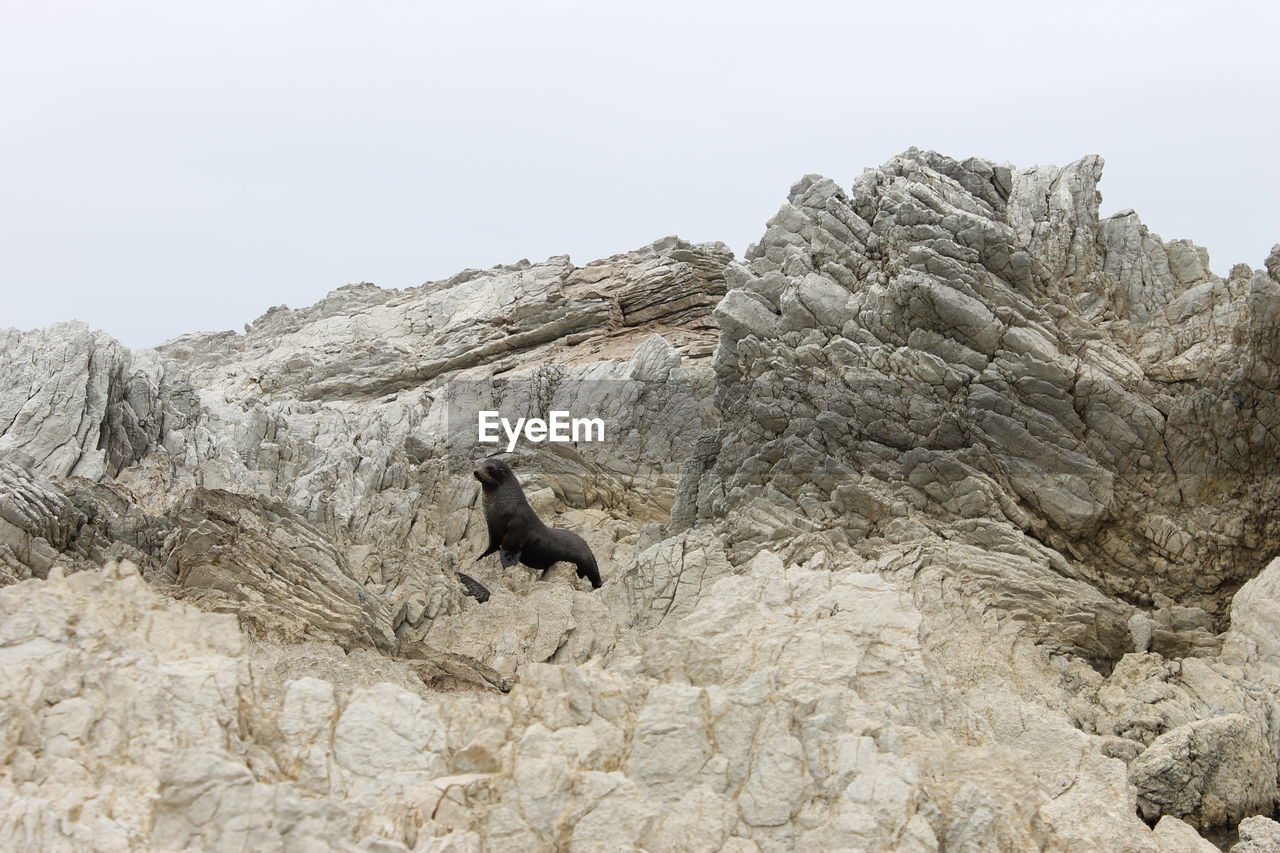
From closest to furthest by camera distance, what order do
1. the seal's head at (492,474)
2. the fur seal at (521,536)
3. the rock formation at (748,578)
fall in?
the rock formation at (748,578) < the fur seal at (521,536) < the seal's head at (492,474)

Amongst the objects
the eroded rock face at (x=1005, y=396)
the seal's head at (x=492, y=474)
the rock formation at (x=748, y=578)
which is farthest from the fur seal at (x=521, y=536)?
the eroded rock face at (x=1005, y=396)

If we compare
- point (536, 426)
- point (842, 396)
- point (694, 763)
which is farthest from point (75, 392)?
point (694, 763)

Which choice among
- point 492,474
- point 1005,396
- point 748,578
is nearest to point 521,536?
point 492,474

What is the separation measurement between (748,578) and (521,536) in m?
6.98

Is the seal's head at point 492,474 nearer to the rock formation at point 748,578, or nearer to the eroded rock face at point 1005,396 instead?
the rock formation at point 748,578

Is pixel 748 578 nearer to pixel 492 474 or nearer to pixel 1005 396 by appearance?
pixel 1005 396

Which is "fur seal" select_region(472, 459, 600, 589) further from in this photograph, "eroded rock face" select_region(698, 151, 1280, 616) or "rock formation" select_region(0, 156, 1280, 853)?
"eroded rock face" select_region(698, 151, 1280, 616)

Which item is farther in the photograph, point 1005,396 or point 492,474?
point 492,474

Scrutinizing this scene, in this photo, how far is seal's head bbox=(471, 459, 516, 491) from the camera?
78.5 ft

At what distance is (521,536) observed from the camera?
2339 centimetres

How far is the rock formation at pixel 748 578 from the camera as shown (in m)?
12.5

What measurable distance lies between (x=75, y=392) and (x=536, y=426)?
10.1 m

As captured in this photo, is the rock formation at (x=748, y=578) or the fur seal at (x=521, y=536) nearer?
the rock formation at (x=748, y=578)

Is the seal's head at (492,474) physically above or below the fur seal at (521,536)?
above
